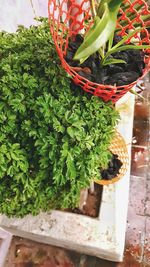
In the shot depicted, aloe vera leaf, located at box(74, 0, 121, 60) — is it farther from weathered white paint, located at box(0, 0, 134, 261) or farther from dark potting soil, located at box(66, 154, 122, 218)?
dark potting soil, located at box(66, 154, 122, 218)

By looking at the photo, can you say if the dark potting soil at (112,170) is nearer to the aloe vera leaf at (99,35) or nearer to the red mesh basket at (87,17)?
the red mesh basket at (87,17)

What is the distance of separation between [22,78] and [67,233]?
1180 millimetres

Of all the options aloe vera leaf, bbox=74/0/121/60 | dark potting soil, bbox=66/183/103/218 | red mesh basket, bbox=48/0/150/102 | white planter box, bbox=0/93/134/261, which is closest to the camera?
aloe vera leaf, bbox=74/0/121/60

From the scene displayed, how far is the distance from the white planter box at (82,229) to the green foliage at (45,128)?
53cm

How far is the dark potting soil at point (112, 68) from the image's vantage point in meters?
1.48

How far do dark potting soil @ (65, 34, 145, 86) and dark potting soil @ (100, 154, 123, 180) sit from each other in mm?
852

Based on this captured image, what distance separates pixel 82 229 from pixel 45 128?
38.4 inches

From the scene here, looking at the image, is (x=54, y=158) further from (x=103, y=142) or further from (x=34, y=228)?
(x=34, y=228)

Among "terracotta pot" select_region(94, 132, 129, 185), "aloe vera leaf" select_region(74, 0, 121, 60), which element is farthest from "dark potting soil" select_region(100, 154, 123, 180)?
"aloe vera leaf" select_region(74, 0, 121, 60)

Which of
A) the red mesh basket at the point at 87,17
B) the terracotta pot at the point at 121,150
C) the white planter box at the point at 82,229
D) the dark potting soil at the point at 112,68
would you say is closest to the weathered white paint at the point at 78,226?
the white planter box at the point at 82,229

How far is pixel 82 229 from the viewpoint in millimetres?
2010

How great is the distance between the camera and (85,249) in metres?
2.04

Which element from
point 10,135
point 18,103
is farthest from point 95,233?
point 18,103

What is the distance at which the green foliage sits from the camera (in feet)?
4.52
